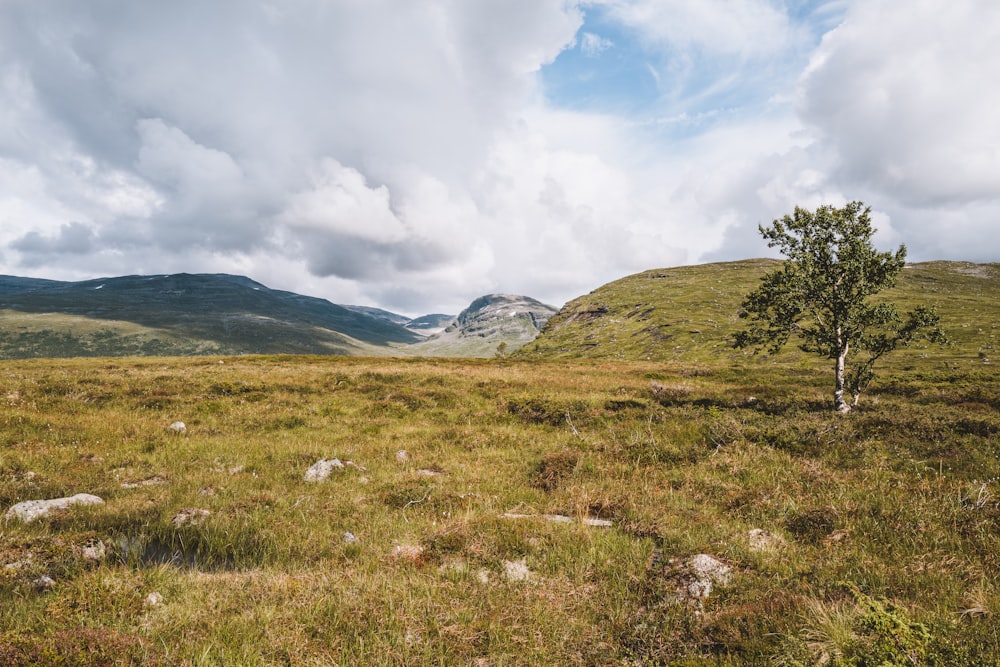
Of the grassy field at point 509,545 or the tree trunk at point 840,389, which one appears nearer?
the grassy field at point 509,545

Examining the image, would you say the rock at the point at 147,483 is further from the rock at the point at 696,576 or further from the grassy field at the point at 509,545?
the rock at the point at 696,576

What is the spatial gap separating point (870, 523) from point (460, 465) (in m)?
8.68

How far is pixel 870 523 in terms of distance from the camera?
6961 mm

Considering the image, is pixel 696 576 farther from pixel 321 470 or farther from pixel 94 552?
pixel 321 470

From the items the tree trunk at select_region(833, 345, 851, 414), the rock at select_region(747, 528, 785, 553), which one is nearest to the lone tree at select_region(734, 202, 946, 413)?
A: the tree trunk at select_region(833, 345, 851, 414)

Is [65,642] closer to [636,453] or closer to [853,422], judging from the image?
[636,453]

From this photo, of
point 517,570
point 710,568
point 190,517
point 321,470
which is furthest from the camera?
point 321,470

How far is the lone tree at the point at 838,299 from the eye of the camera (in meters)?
18.9

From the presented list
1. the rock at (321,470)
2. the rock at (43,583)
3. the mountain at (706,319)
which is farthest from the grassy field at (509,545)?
the mountain at (706,319)

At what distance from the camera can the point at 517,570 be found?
6.14m

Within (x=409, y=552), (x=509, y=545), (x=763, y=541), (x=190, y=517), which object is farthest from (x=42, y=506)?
(x=763, y=541)

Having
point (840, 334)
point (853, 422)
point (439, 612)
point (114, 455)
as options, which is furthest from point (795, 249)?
point (114, 455)

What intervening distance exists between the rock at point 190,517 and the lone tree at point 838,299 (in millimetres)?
19898

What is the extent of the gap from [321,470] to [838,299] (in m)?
22.9
